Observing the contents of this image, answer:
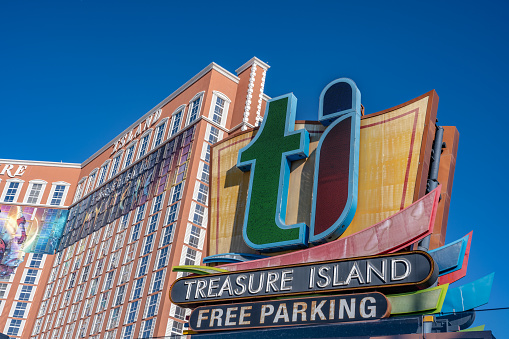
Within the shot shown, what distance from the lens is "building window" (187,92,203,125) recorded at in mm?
54222

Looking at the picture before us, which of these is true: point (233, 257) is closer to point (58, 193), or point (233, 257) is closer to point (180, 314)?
point (180, 314)

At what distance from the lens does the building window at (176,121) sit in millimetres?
56534

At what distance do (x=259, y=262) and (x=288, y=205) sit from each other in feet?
10.3

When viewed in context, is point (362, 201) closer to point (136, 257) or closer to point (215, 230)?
point (215, 230)

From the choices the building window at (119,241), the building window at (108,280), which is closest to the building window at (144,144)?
the building window at (119,241)

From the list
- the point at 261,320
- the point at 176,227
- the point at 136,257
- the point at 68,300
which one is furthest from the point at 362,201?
the point at 68,300

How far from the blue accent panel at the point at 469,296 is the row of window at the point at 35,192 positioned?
62335 millimetres

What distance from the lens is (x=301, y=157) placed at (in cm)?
2570

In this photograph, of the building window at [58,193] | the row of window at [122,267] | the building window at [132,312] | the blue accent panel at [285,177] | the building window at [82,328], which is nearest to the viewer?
the blue accent panel at [285,177]

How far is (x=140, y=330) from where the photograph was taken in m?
44.4

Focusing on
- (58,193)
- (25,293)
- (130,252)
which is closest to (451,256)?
(130,252)

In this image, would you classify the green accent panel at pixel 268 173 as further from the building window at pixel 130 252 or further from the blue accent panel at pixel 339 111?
the building window at pixel 130 252

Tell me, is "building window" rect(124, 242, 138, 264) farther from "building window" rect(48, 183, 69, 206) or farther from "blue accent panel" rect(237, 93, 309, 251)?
"blue accent panel" rect(237, 93, 309, 251)

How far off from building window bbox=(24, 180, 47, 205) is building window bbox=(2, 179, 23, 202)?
1406mm
